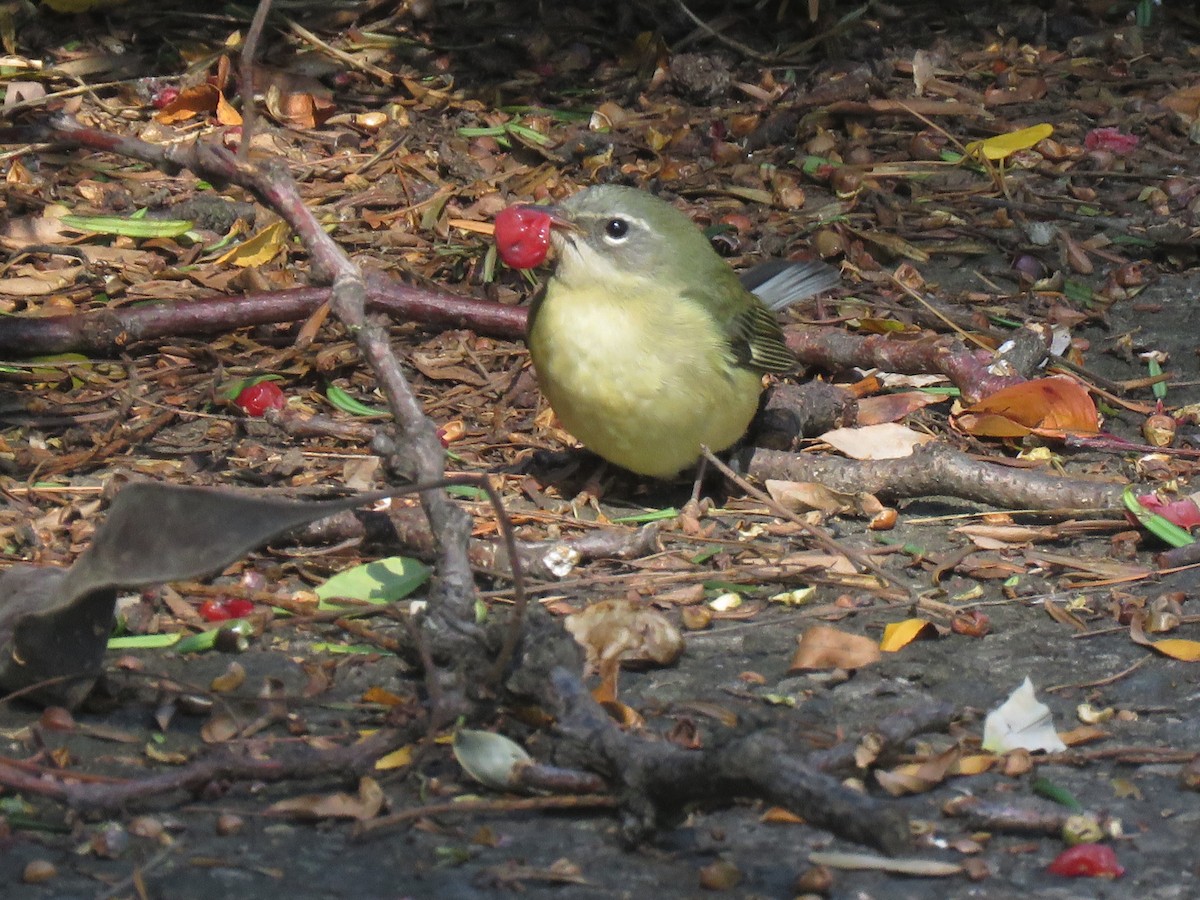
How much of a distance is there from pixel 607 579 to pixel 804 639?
0.77 m

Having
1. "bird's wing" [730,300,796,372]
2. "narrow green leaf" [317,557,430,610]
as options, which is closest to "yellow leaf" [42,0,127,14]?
"bird's wing" [730,300,796,372]

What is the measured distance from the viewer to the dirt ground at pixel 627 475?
131 inches

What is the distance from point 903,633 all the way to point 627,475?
1.94 meters

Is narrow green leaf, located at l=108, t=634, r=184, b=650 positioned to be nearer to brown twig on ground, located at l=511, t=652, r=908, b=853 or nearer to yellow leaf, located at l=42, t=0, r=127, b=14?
brown twig on ground, located at l=511, t=652, r=908, b=853

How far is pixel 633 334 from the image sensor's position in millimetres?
5473

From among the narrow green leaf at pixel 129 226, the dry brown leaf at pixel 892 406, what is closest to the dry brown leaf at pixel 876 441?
the dry brown leaf at pixel 892 406

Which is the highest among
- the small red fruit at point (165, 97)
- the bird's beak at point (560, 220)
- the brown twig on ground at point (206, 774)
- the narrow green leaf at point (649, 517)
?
the bird's beak at point (560, 220)

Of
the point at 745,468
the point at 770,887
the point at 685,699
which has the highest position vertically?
the point at 770,887

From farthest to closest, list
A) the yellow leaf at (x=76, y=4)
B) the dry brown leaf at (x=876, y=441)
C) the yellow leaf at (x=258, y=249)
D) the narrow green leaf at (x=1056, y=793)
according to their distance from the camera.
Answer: the yellow leaf at (x=76, y=4) < the yellow leaf at (x=258, y=249) < the dry brown leaf at (x=876, y=441) < the narrow green leaf at (x=1056, y=793)

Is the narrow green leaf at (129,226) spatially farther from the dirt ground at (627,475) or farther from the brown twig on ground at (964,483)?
the brown twig on ground at (964,483)

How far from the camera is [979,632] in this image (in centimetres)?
453

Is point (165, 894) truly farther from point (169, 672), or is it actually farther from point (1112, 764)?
point (1112, 764)

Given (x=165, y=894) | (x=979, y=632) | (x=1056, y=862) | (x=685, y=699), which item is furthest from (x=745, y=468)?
(x=165, y=894)

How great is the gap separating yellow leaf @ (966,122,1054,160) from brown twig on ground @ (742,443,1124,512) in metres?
3.05
